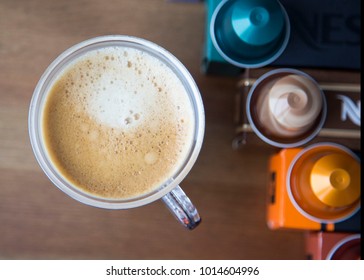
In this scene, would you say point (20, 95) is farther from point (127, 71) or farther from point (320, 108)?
point (320, 108)

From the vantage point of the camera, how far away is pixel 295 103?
0.45 metres

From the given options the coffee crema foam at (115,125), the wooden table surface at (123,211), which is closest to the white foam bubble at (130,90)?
the coffee crema foam at (115,125)

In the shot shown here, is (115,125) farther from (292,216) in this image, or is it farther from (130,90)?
(292,216)

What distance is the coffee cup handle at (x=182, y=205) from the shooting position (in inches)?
16.4

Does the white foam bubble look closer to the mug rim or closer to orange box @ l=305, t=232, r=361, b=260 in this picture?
the mug rim

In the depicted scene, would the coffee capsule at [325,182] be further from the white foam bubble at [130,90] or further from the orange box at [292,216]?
the white foam bubble at [130,90]

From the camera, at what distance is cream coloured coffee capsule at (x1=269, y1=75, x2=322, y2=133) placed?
45cm

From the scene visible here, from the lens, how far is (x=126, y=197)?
422 millimetres

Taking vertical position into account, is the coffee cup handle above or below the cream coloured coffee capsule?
below

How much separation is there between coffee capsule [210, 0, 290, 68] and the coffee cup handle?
0.50ft

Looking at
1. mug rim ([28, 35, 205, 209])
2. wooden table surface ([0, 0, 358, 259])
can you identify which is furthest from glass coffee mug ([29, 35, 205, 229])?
wooden table surface ([0, 0, 358, 259])

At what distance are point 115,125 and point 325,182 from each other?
0.21 m

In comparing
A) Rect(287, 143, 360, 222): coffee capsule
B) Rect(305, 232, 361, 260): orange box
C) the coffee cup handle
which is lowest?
Rect(305, 232, 361, 260): orange box

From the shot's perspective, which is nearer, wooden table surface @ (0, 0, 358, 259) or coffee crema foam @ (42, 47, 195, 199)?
coffee crema foam @ (42, 47, 195, 199)
